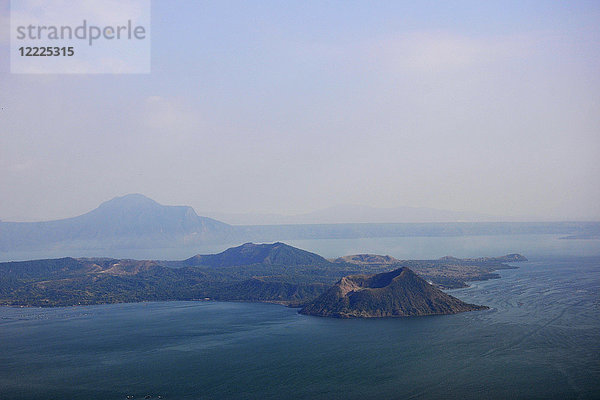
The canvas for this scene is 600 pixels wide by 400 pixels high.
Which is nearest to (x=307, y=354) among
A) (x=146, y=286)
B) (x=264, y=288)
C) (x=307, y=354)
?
(x=307, y=354)

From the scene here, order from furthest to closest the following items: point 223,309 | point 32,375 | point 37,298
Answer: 1. point 37,298
2. point 223,309
3. point 32,375

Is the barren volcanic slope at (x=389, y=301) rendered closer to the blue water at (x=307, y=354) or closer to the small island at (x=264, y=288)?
the small island at (x=264, y=288)

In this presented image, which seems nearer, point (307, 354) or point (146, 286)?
point (307, 354)

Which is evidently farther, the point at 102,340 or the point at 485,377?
the point at 102,340

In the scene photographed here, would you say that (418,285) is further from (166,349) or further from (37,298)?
(37,298)

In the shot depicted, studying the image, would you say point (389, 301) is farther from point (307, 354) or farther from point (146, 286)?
point (146, 286)

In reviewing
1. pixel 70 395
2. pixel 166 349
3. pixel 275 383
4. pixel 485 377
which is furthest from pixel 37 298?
pixel 485 377

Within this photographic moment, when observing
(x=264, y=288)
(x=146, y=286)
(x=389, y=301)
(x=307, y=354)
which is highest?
(x=389, y=301)
